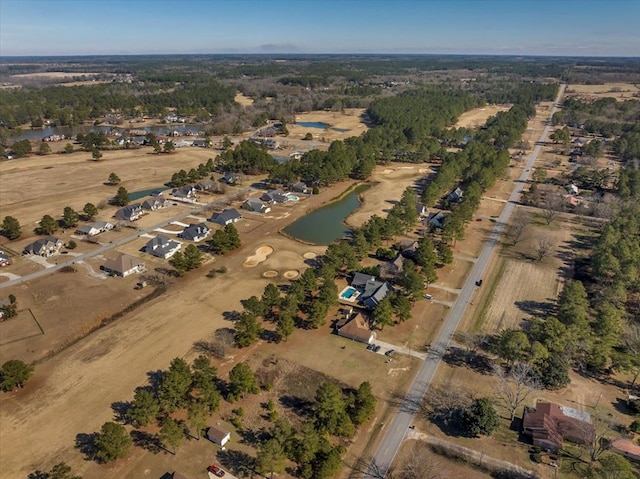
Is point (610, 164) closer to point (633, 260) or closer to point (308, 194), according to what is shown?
point (633, 260)

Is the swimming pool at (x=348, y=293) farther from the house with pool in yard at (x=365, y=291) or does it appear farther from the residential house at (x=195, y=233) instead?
the residential house at (x=195, y=233)

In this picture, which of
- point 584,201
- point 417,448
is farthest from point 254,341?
point 584,201

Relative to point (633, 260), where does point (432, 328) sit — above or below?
below

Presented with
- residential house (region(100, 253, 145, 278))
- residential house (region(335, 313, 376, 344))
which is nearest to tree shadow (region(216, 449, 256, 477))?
residential house (region(335, 313, 376, 344))

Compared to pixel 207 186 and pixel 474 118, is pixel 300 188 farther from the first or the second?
pixel 474 118

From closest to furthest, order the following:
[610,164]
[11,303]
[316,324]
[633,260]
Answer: [316,324] < [11,303] < [633,260] < [610,164]

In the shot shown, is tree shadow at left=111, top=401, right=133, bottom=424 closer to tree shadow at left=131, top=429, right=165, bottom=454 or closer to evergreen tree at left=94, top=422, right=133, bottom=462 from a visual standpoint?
tree shadow at left=131, top=429, right=165, bottom=454

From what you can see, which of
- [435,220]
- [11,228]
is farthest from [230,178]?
[435,220]
